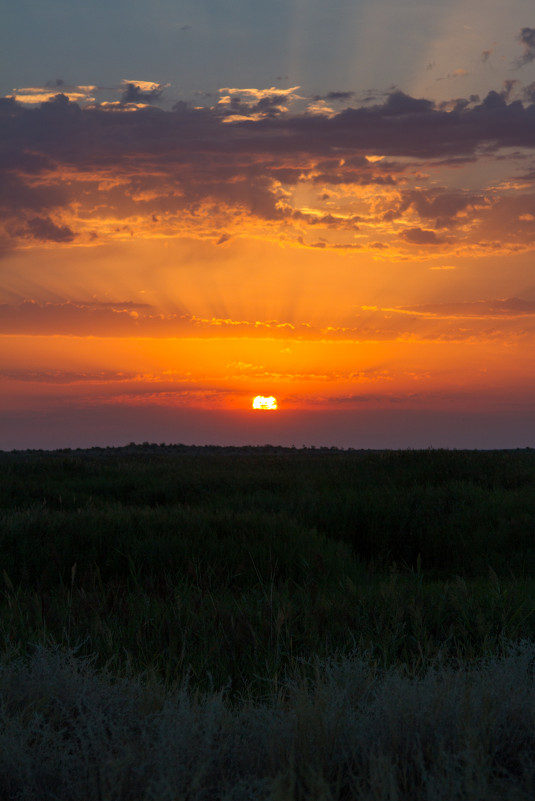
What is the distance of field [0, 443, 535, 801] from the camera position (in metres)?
2.46

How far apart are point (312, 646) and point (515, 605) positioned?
1.78 metres

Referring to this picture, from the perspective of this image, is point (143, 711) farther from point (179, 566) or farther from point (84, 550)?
point (84, 550)

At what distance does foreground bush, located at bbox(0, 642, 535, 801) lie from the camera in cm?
232

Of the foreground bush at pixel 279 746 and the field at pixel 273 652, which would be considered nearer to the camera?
the foreground bush at pixel 279 746

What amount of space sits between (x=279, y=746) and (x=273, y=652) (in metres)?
1.80

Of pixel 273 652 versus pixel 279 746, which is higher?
pixel 279 746

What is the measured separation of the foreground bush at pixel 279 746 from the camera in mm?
2316

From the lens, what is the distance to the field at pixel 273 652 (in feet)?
8.06

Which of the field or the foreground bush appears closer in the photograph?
the foreground bush

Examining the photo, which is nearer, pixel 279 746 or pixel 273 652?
pixel 279 746

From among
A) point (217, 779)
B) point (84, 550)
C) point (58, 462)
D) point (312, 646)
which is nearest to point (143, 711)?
point (217, 779)

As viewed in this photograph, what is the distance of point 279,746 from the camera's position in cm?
254

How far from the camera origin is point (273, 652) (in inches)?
170

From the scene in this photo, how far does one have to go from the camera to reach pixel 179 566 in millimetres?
7277
